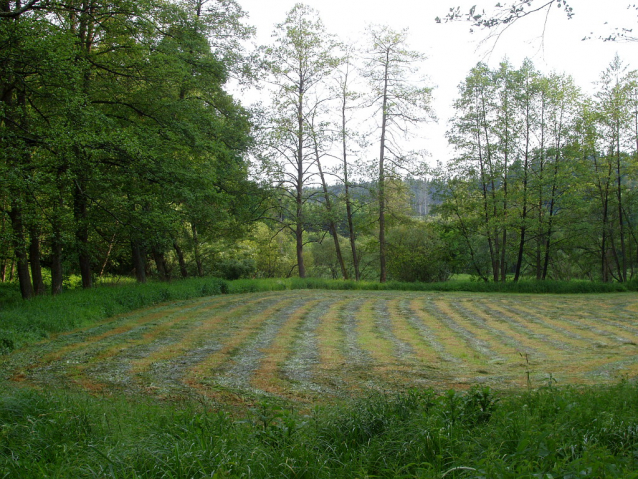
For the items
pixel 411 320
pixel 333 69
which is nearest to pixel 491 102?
pixel 333 69

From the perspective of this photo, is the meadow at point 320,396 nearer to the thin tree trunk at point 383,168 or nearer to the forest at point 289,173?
the forest at point 289,173

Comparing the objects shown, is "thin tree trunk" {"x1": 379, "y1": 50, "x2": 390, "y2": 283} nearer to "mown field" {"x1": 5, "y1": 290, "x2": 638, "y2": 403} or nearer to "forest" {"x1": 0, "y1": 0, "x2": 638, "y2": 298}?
"forest" {"x1": 0, "y1": 0, "x2": 638, "y2": 298}

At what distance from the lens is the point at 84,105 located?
9.20m

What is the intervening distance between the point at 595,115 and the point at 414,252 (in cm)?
1073

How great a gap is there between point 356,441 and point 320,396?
5.44 feet

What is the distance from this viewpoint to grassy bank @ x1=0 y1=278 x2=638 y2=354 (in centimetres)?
765

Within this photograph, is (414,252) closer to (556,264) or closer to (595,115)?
(595,115)

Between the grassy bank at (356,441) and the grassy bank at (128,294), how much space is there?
183 inches

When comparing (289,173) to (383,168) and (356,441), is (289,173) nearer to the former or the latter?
(383,168)

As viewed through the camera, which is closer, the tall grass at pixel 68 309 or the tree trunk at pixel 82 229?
the tall grass at pixel 68 309

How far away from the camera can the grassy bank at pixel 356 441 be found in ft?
7.63

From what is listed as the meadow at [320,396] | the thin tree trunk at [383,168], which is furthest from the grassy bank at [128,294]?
the thin tree trunk at [383,168]

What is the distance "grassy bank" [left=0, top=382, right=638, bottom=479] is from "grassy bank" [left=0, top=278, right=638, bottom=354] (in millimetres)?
4645

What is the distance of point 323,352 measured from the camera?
6.82 m
